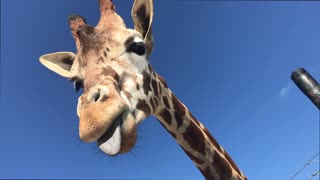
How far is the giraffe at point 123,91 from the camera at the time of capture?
8.82 ft

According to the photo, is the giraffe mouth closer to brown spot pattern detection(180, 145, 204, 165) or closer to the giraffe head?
the giraffe head

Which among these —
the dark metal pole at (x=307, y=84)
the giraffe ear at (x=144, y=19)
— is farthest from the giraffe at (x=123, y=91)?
the dark metal pole at (x=307, y=84)

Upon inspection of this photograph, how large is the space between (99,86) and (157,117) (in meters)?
1.11

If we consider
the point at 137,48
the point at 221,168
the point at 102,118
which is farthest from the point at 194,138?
the point at 102,118

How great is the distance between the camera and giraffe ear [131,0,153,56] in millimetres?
3629

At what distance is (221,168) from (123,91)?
1.63 meters

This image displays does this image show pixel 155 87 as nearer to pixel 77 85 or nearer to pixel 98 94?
pixel 77 85

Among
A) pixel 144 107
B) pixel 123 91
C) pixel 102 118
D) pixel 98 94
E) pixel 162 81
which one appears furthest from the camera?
pixel 162 81

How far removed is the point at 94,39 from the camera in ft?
11.1

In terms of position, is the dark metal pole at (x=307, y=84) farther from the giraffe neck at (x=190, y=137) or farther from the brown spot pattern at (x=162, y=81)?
the brown spot pattern at (x=162, y=81)

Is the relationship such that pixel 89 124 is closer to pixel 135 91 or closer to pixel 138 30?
pixel 135 91

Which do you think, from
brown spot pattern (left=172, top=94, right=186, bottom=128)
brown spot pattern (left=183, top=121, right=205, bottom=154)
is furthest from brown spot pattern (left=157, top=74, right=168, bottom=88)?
brown spot pattern (left=183, top=121, right=205, bottom=154)

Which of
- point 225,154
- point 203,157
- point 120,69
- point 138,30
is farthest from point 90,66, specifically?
point 225,154

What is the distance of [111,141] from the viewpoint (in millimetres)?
2654
